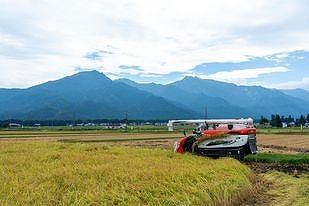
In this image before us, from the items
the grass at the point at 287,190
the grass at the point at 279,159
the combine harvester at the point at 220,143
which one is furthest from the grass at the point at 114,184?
the grass at the point at 279,159

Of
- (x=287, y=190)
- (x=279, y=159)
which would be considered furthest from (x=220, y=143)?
(x=287, y=190)

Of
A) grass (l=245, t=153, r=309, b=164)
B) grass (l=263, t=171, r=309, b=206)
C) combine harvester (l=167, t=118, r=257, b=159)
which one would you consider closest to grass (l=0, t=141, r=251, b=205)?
grass (l=263, t=171, r=309, b=206)

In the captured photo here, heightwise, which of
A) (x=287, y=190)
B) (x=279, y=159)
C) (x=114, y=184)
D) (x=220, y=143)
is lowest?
(x=287, y=190)

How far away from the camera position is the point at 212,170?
15.4 meters

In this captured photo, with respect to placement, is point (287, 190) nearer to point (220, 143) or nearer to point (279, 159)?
point (220, 143)

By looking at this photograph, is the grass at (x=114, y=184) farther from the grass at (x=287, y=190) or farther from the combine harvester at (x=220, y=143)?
the combine harvester at (x=220, y=143)

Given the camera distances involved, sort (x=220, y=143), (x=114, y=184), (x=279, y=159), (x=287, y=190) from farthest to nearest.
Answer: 1. (x=279, y=159)
2. (x=220, y=143)
3. (x=287, y=190)
4. (x=114, y=184)

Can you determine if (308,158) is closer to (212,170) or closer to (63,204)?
(212,170)

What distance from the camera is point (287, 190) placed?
15.9m

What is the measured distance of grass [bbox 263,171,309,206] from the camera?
13805 millimetres

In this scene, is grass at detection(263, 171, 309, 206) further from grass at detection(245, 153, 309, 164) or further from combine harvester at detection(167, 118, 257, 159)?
grass at detection(245, 153, 309, 164)

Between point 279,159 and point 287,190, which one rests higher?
point 279,159

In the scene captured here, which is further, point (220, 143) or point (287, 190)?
point (220, 143)

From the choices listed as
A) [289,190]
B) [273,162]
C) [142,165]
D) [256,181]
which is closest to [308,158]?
[273,162]
